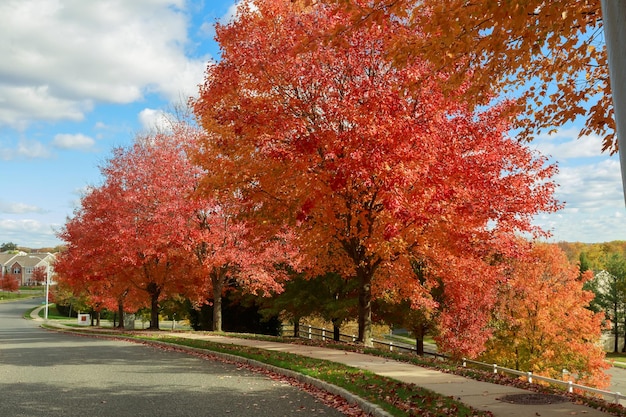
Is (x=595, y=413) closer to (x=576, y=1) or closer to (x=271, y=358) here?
(x=576, y=1)

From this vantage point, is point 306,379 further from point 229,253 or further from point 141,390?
point 229,253

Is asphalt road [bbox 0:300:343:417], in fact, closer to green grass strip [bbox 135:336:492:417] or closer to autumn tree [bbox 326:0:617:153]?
green grass strip [bbox 135:336:492:417]

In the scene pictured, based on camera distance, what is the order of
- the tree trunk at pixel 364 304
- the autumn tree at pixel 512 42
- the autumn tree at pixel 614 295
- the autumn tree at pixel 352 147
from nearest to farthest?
the autumn tree at pixel 512 42
the autumn tree at pixel 352 147
the tree trunk at pixel 364 304
the autumn tree at pixel 614 295

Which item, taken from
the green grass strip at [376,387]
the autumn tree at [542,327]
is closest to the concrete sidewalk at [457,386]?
the green grass strip at [376,387]

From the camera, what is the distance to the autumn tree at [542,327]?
96.7 feet

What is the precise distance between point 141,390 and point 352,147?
25.5ft

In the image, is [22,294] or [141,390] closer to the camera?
[141,390]

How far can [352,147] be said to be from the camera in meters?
14.6

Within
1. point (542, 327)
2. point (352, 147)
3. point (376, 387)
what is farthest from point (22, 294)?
point (376, 387)

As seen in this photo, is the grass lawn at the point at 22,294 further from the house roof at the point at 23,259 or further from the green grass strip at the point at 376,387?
the green grass strip at the point at 376,387

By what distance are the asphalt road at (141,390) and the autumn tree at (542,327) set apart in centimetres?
1947

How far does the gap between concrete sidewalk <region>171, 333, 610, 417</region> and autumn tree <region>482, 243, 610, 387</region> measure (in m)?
16.4

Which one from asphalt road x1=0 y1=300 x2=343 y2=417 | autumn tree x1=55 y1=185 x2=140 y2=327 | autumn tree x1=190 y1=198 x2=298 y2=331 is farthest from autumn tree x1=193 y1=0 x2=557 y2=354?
autumn tree x1=55 y1=185 x2=140 y2=327

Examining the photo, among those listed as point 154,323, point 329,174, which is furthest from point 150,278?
point 329,174
